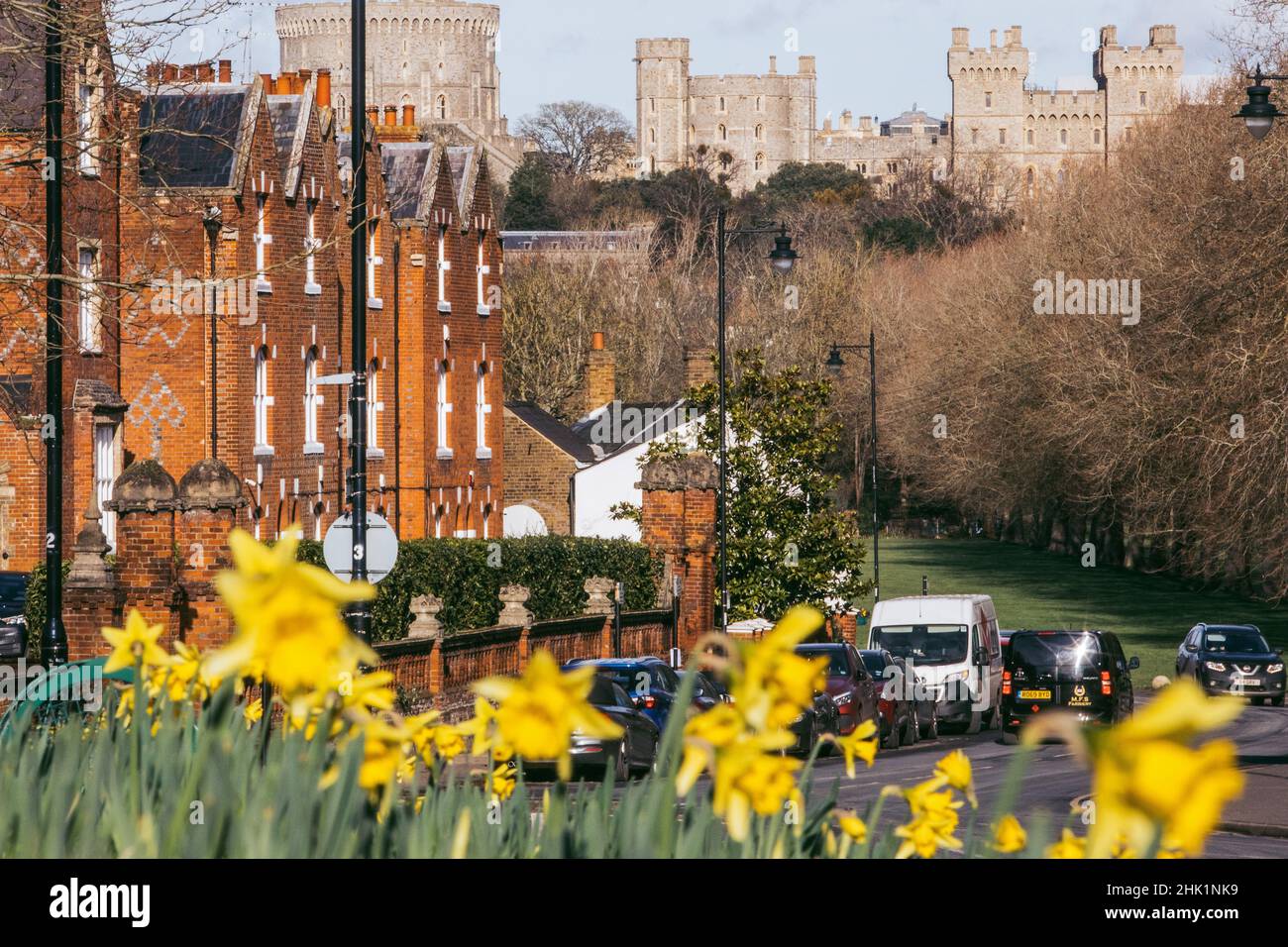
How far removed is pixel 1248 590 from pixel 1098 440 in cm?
1759

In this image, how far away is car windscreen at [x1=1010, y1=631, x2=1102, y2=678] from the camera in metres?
30.6

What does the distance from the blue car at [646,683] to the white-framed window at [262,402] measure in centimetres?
1562

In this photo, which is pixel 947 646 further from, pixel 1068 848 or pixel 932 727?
pixel 1068 848

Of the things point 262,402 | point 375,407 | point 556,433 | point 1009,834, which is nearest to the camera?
point 1009,834

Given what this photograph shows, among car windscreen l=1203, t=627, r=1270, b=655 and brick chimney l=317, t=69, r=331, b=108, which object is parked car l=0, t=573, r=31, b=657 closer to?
brick chimney l=317, t=69, r=331, b=108

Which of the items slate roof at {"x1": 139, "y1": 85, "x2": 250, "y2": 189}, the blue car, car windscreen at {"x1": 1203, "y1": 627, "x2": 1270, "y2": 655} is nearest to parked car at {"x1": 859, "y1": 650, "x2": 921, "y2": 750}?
the blue car

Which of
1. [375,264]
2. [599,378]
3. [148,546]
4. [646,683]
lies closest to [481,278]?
[375,264]

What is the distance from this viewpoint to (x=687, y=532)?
1471 inches

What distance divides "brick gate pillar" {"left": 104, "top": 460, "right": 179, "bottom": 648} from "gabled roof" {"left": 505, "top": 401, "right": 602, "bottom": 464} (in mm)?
37431

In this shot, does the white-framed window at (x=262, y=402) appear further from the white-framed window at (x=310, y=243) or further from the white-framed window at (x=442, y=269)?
the white-framed window at (x=442, y=269)

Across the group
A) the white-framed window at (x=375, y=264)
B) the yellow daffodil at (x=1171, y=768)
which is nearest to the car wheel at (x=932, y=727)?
the white-framed window at (x=375, y=264)

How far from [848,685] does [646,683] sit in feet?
17.7

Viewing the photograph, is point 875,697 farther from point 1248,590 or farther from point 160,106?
point 1248,590
